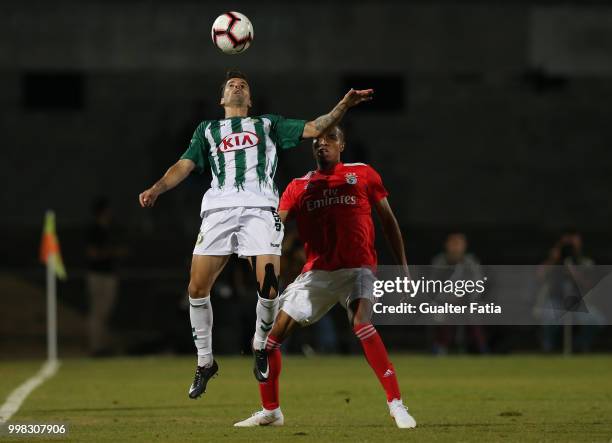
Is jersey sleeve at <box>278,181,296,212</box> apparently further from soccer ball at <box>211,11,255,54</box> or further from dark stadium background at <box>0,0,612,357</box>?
dark stadium background at <box>0,0,612,357</box>

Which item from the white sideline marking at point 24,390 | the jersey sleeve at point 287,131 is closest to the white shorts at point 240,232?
the jersey sleeve at point 287,131

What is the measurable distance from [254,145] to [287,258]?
10.9 meters

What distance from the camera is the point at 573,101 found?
31.9 metres

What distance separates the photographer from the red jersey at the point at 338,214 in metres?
10.8

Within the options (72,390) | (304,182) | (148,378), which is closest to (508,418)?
(304,182)

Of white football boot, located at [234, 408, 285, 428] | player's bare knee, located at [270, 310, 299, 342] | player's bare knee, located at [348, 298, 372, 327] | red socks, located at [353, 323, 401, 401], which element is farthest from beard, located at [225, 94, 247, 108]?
white football boot, located at [234, 408, 285, 428]

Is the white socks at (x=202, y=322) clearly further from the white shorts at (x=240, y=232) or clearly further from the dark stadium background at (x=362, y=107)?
the dark stadium background at (x=362, y=107)

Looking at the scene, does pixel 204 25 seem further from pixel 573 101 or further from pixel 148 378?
pixel 148 378

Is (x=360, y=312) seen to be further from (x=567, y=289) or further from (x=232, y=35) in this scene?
(x=567, y=289)

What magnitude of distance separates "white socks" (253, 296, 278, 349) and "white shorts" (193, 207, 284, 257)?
0.41m

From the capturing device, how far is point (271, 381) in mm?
10852

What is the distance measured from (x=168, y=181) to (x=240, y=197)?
55 centimetres

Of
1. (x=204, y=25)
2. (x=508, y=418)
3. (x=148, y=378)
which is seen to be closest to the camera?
(x=508, y=418)
